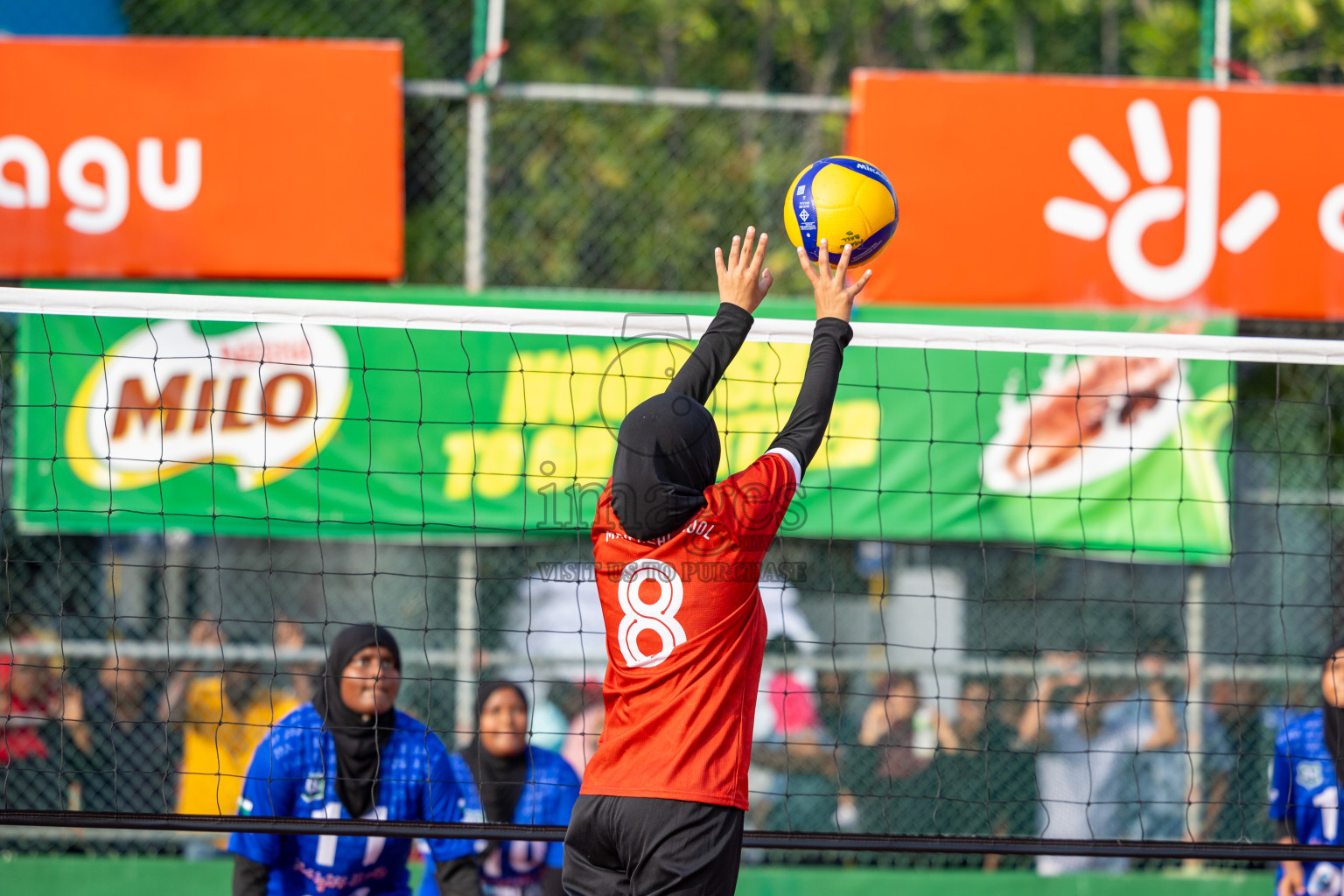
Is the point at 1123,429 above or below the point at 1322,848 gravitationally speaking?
above

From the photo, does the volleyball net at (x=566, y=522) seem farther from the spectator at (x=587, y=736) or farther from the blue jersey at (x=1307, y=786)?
the blue jersey at (x=1307, y=786)

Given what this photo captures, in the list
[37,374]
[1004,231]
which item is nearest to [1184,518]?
[1004,231]

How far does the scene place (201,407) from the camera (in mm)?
6773

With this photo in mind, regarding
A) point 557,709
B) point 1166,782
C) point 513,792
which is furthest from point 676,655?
point 1166,782

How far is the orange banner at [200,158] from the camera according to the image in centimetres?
683

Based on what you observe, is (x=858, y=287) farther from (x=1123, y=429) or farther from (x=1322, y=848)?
(x=1123, y=429)

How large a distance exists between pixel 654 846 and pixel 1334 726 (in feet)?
11.8

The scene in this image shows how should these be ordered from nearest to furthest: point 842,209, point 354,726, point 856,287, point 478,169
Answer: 1. point 856,287
2. point 842,209
3. point 354,726
4. point 478,169

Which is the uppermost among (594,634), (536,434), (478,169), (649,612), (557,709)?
(478,169)

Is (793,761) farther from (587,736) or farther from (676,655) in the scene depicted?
(676,655)

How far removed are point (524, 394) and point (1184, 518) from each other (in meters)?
3.78

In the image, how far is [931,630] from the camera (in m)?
8.59

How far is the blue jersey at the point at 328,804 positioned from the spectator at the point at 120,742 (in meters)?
2.95

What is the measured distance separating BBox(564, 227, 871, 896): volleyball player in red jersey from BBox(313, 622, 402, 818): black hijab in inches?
68.0
